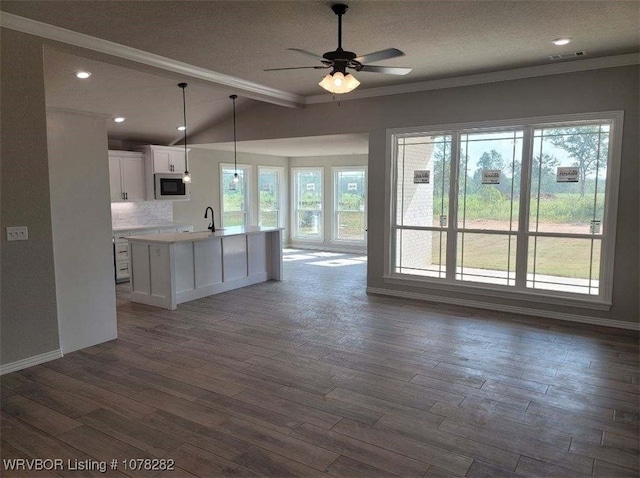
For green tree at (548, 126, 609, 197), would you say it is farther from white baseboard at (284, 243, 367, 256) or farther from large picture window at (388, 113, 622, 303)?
white baseboard at (284, 243, 367, 256)

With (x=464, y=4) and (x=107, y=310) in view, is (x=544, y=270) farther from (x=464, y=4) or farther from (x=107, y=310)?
(x=107, y=310)

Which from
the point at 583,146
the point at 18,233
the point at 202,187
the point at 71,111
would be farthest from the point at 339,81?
the point at 202,187

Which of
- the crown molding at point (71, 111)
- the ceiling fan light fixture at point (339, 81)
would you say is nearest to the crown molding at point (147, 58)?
the crown molding at point (71, 111)

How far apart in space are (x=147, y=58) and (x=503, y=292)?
15.8ft

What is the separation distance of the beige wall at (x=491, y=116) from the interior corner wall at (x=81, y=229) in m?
3.35

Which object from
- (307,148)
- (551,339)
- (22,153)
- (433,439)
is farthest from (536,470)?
(307,148)

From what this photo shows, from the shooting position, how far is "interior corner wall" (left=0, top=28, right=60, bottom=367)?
11.6 ft

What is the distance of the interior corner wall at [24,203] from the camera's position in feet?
11.6

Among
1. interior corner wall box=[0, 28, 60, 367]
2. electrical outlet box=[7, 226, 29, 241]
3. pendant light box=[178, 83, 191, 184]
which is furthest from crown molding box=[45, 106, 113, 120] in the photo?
pendant light box=[178, 83, 191, 184]

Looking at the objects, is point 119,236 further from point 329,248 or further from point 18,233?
point 329,248

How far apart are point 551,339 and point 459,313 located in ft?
3.78

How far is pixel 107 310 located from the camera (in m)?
4.53

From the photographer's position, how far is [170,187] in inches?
328

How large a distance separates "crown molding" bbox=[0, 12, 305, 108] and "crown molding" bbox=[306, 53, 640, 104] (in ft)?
2.54
